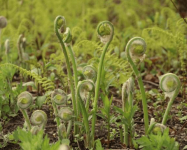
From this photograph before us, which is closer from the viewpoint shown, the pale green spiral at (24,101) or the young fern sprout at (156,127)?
the young fern sprout at (156,127)

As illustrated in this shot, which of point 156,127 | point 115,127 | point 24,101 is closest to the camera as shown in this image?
point 156,127

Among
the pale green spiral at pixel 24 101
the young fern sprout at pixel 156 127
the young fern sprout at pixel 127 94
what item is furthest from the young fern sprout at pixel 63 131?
the young fern sprout at pixel 156 127

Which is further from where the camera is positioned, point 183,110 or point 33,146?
point 183,110

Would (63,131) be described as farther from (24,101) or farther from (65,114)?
(24,101)

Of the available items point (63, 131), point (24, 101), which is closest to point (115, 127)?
point (63, 131)

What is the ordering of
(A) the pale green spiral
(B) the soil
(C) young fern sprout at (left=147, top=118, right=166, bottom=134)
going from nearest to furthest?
1. (C) young fern sprout at (left=147, top=118, right=166, bottom=134)
2. (A) the pale green spiral
3. (B) the soil

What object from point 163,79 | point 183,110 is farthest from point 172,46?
point 163,79

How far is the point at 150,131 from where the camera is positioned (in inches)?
60.4

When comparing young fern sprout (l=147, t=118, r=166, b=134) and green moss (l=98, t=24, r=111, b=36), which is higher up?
green moss (l=98, t=24, r=111, b=36)

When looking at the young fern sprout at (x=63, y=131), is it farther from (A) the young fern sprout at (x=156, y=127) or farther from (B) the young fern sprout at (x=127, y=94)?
(A) the young fern sprout at (x=156, y=127)

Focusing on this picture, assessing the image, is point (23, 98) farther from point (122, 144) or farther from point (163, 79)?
point (163, 79)

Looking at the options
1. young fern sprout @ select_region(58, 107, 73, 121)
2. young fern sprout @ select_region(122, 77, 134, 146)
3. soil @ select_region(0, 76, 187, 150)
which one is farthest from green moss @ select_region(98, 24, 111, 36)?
soil @ select_region(0, 76, 187, 150)

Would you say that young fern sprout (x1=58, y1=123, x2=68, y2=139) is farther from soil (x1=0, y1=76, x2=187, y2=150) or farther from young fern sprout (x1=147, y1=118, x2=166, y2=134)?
young fern sprout (x1=147, y1=118, x2=166, y2=134)

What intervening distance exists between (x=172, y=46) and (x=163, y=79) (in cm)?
155
